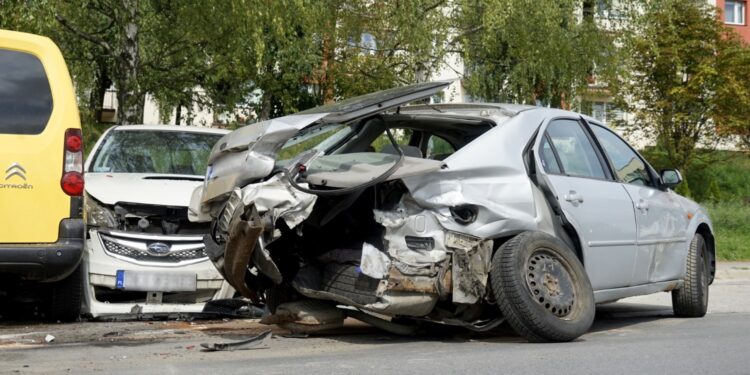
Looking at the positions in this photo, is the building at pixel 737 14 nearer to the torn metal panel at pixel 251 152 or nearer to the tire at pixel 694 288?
the tire at pixel 694 288

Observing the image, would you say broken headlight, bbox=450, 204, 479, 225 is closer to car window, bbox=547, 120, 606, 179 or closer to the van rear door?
car window, bbox=547, 120, 606, 179

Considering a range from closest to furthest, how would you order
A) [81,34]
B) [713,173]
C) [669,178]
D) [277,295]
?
[277,295], [669,178], [81,34], [713,173]

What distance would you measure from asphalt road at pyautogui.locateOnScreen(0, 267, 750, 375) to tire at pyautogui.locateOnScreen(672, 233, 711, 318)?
326 mm

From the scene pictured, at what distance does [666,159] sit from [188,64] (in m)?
20.8

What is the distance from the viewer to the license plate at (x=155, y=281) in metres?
7.75

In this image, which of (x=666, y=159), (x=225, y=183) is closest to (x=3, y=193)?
(x=225, y=183)

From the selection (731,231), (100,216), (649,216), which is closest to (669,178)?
(649,216)

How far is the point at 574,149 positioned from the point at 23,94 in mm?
4064

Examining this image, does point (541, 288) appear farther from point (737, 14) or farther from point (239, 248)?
point (737, 14)

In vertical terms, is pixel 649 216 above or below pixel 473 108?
below

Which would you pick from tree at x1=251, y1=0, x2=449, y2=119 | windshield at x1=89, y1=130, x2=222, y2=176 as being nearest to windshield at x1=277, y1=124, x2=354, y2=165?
windshield at x1=89, y1=130, x2=222, y2=176

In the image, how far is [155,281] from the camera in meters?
7.79

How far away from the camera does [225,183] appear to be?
6.44m

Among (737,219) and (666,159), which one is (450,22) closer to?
(737,219)
